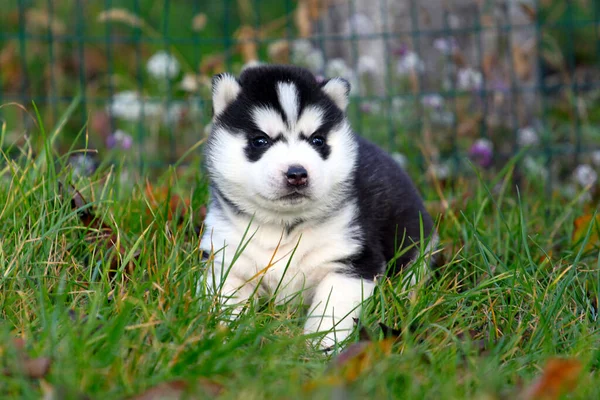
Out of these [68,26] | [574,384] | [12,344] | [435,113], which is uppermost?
[68,26]

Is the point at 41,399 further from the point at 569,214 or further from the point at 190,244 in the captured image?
the point at 569,214

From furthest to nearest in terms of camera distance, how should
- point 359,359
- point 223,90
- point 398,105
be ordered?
point 398,105
point 223,90
point 359,359

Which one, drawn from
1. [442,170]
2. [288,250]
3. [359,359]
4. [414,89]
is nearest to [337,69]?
[414,89]

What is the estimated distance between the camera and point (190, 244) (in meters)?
4.04

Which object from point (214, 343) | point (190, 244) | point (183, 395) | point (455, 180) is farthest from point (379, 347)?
point (455, 180)

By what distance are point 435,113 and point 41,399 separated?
490 centimetres

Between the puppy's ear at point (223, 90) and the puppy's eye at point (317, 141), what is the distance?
43 cm

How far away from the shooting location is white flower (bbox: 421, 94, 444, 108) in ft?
21.4

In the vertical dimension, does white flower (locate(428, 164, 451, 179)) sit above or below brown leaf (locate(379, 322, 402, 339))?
above

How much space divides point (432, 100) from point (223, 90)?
2893 mm

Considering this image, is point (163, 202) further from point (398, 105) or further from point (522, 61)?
point (522, 61)

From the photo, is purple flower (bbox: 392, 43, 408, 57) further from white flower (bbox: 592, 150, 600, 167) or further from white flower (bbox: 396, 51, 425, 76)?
white flower (bbox: 592, 150, 600, 167)

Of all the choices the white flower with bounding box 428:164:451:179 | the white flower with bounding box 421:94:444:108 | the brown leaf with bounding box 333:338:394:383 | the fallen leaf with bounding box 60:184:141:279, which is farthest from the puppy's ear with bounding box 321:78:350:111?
the white flower with bounding box 421:94:444:108

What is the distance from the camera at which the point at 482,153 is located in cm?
624
